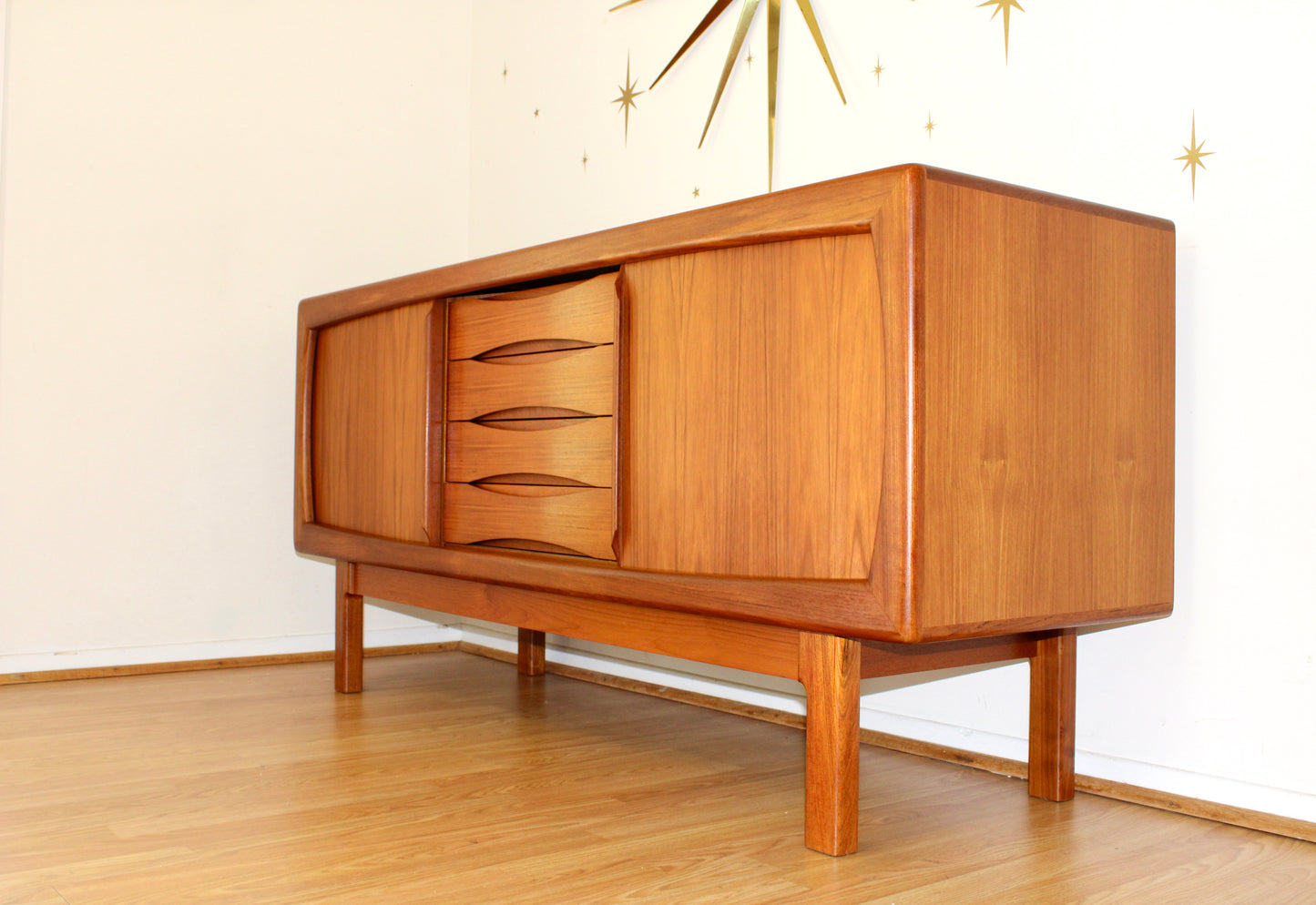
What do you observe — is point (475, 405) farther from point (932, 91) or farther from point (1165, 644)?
point (1165, 644)

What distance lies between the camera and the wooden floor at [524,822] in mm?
1096

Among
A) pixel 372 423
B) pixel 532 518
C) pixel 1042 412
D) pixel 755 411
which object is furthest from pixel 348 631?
pixel 1042 412

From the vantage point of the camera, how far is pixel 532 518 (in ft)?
5.40

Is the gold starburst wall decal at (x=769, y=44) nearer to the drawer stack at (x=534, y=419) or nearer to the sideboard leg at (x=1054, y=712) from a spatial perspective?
Answer: the drawer stack at (x=534, y=419)

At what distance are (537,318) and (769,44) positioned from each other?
2.37 feet

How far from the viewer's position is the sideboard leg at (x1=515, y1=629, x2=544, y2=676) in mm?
2387

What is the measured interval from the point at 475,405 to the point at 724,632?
64cm

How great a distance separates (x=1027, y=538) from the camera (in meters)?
1.21

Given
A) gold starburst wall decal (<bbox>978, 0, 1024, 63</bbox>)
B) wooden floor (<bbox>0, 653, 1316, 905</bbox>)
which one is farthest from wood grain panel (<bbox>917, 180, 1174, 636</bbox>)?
gold starburst wall decal (<bbox>978, 0, 1024, 63</bbox>)

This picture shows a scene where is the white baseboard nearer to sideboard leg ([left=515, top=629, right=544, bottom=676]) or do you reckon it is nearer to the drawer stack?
sideboard leg ([left=515, top=629, right=544, bottom=676])

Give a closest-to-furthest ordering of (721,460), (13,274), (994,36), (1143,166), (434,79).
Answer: (721,460)
(1143,166)
(994,36)
(13,274)
(434,79)

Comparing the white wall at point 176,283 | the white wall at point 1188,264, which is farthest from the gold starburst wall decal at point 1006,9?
the white wall at point 176,283

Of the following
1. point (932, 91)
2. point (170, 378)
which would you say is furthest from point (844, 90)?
point (170, 378)

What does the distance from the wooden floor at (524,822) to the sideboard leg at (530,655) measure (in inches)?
16.8
